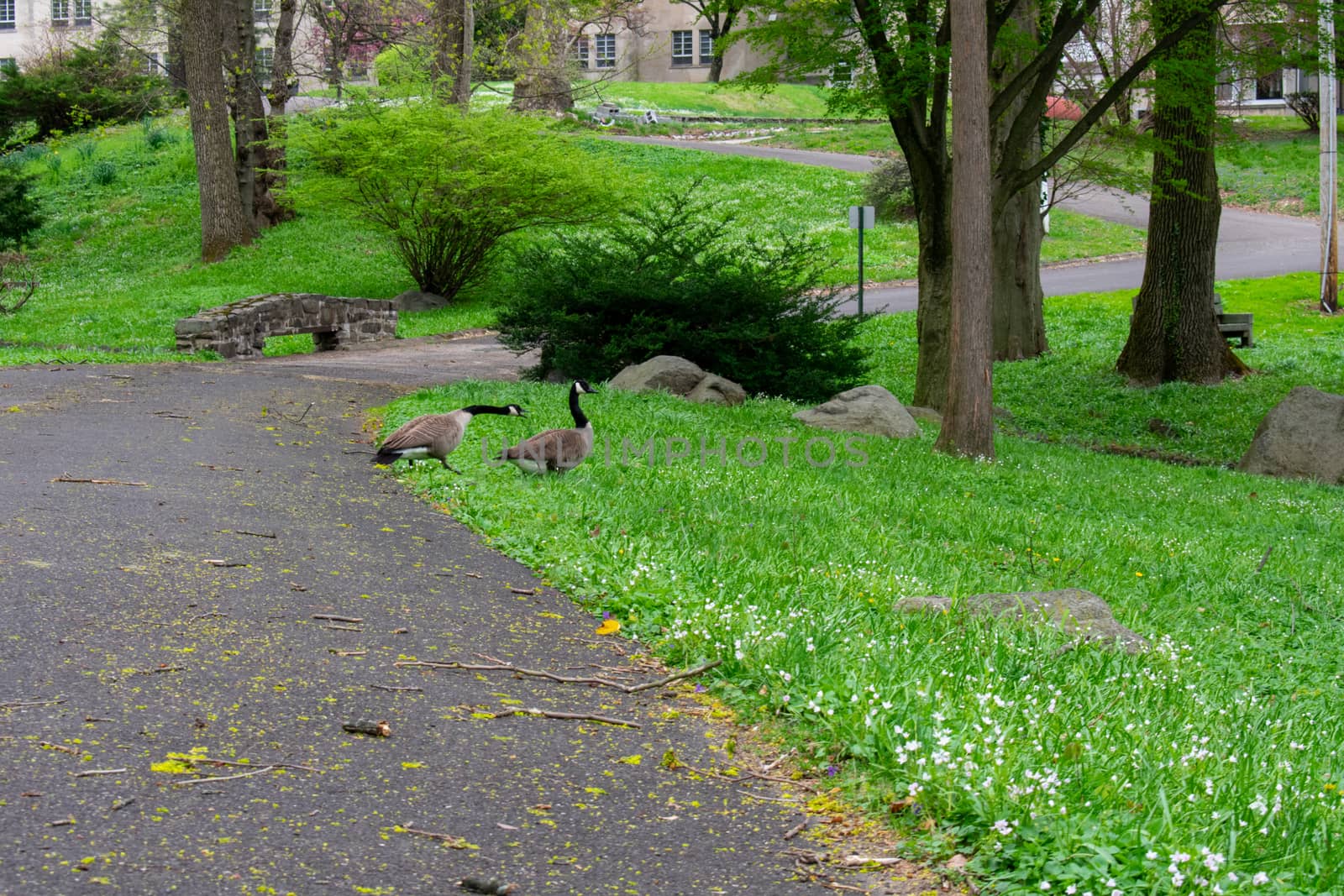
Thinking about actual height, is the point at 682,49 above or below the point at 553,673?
above

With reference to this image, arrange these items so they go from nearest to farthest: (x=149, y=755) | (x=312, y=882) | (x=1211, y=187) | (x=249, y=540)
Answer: (x=312, y=882) → (x=149, y=755) → (x=249, y=540) → (x=1211, y=187)

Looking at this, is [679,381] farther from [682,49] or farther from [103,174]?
[682,49]

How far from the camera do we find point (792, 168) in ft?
155

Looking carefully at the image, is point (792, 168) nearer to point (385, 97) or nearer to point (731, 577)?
point (385, 97)

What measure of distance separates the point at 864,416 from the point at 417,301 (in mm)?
17266

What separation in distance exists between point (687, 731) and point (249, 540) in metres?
3.59

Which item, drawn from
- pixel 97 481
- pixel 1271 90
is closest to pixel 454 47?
pixel 97 481

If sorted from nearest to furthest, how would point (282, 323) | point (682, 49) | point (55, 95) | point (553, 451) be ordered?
point (553, 451)
point (282, 323)
point (55, 95)
point (682, 49)

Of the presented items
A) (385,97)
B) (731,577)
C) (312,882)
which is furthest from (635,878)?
(385,97)

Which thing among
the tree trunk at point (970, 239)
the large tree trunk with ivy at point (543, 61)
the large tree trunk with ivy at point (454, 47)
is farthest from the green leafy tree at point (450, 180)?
the tree trunk at point (970, 239)

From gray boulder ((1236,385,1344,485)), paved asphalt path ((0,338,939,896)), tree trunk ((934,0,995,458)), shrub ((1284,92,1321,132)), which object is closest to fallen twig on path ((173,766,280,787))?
paved asphalt path ((0,338,939,896))

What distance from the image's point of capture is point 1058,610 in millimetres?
6344

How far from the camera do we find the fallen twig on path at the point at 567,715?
491 centimetres

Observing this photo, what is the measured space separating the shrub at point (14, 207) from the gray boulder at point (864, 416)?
70.4 feet
